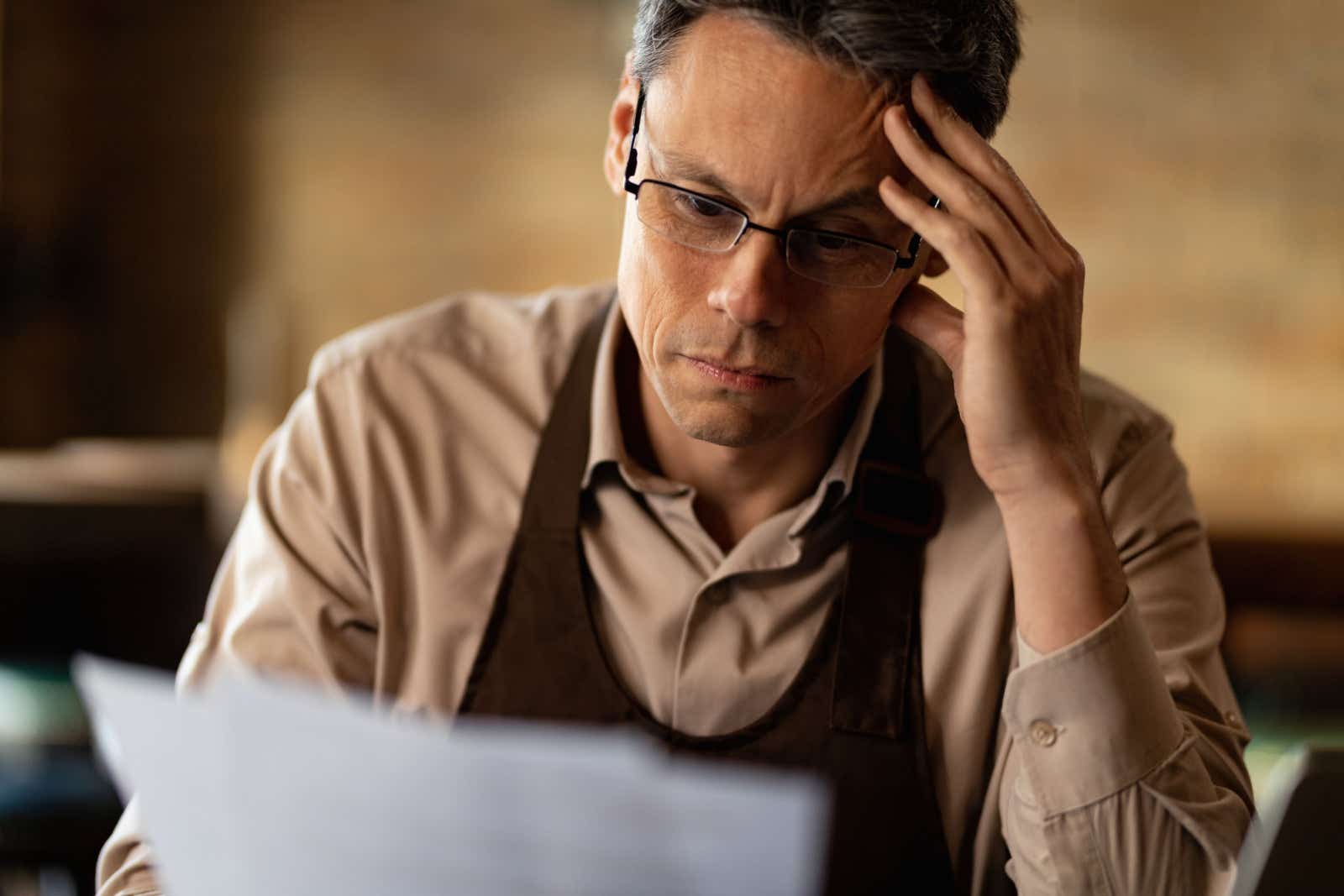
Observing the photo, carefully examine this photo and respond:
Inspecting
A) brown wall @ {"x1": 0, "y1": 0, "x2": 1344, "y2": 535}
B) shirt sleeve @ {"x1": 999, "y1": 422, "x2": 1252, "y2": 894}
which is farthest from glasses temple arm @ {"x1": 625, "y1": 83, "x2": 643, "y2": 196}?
brown wall @ {"x1": 0, "y1": 0, "x2": 1344, "y2": 535}

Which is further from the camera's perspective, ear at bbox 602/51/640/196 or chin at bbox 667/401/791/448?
ear at bbox 602/51/640/196

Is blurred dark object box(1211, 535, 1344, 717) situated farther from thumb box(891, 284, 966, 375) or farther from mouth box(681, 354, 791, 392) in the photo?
mouth box(681, 354, 791, 392)

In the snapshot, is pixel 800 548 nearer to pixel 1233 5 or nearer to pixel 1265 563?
pixel 1265 563

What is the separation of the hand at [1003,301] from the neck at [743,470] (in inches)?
11.3

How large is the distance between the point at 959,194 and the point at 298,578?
2.58ft

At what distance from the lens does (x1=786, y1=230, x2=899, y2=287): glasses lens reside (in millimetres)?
1369

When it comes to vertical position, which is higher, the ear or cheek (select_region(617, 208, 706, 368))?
the ear

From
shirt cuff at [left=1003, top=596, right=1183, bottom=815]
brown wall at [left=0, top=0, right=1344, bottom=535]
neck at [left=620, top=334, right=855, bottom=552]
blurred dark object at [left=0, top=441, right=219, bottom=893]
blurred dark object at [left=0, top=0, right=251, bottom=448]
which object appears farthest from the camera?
blurred dark object at [left=0, top=0, right=251, bottom=448]

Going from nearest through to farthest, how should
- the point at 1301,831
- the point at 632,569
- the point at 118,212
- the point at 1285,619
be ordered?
the point at 1301,831
the point at 632,569
the point at 1285,619
the point at 118,212

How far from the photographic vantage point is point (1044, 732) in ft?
4.18

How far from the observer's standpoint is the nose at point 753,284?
1.34 m

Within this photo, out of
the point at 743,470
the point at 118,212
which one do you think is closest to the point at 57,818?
the point at 743,470

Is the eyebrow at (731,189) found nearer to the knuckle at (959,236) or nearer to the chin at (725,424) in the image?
the knuckle at (959,236)

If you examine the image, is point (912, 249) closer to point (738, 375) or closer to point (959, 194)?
point (959, 194)
